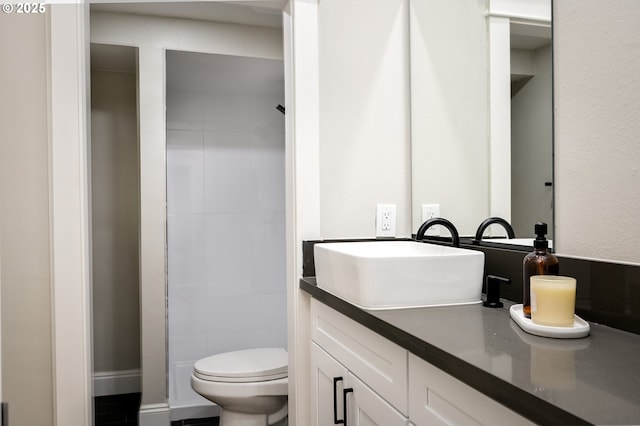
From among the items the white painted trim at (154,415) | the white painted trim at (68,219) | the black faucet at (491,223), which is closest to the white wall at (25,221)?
the white painted trim at (68,219)

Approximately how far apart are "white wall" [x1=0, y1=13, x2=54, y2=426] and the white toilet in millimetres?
767

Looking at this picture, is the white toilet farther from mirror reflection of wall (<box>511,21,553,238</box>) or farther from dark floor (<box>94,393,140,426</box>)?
mirror reflection of wall (<box>511,21,553,238</box>)

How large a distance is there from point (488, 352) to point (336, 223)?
109cm

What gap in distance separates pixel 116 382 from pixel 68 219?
83.0 inches

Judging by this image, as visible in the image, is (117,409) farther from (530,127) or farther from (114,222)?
(530,127)

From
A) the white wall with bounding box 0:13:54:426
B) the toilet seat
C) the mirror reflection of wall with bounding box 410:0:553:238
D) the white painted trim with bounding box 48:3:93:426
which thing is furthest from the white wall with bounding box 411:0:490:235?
the white wall with bounding box 0:13:54:426

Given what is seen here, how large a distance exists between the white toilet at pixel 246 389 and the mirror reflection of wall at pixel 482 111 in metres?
1.02

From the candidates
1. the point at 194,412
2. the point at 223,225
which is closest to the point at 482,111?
the point at 223,225

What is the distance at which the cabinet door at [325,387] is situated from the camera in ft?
4.53

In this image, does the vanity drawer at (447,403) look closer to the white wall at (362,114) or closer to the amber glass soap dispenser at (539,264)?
the amber glass soap dispenser at (539,264)

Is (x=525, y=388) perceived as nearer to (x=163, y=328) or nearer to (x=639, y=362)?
(x=639, y=362)

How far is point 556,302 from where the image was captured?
0.92 meters

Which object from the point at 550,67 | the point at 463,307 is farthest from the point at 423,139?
the point at 463,307

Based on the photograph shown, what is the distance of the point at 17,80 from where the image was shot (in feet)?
5.33
